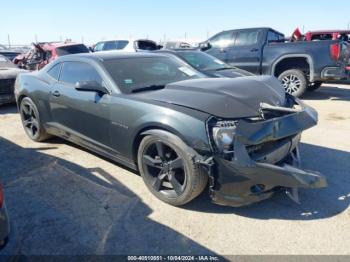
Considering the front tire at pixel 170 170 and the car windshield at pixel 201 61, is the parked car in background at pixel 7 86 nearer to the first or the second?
the car windshield at pixel 201 61

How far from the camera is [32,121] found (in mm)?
5547

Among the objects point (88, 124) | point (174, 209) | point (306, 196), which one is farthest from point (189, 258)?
point (88, 124)

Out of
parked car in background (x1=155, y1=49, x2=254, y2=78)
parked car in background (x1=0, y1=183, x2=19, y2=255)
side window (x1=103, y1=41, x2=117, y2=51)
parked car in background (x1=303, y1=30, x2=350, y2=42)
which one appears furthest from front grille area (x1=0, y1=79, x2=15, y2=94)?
parked car in background (x1=303, y1=30, x2=350, y2=42)

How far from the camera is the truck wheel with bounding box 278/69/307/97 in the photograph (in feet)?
28.8

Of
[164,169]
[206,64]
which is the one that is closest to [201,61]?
[206,64]

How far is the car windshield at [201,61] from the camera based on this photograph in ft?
24.1

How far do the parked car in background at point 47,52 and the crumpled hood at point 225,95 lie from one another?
951 cm

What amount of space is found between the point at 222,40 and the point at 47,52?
22.0ft

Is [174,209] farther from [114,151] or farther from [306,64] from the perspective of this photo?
[306,64]

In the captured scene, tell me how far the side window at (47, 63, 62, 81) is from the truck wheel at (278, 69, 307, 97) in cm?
621

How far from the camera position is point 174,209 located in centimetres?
332

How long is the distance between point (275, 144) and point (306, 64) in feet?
21.2

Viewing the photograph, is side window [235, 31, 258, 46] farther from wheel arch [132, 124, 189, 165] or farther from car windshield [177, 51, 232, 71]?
wheel arch [132, 124, 189, 165]

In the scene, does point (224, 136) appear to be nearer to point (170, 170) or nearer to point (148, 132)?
point (170, 170)
